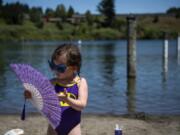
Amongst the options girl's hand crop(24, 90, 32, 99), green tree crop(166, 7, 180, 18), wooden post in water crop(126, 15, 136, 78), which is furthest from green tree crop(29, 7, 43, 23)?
girl's hand crop(24, 90, 32, 99)

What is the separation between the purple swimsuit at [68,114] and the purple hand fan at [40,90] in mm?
188

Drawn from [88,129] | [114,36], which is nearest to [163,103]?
[88,129]

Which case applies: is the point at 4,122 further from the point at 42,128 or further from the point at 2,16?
the point at 2,16

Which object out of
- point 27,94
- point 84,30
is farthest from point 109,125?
point 84,30

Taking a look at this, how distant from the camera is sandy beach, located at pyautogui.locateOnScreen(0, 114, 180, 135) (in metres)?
9.41

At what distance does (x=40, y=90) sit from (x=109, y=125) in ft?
17.9

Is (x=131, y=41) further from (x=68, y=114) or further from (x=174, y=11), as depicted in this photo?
(x=174, y=11)

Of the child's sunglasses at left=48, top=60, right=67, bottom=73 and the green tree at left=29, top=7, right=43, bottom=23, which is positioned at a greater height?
the child's sunglasses at left=48, top=60, right=67, bottom=73

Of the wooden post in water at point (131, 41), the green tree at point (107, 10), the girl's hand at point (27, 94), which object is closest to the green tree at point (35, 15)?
the green tree at point (107, 10)

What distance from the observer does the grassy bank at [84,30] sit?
509 feet

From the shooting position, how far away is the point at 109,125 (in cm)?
997

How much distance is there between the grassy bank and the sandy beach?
→ 137048mm

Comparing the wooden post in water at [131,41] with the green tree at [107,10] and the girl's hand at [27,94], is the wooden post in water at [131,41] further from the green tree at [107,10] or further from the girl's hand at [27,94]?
the green tree at [107,10]

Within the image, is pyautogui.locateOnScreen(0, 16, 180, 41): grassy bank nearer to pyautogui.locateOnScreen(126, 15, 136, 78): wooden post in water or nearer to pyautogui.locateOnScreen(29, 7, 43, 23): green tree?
pyautogui.locateOnScreen(29, 7, 43, 23): green tree
